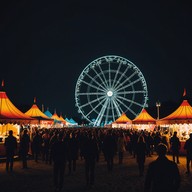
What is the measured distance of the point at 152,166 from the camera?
402cm

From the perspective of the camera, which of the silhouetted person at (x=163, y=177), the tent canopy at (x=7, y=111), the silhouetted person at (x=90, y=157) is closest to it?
the silhouetted person at (x=163, y=177)

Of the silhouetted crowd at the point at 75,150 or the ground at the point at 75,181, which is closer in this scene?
the silhouetted crowd at the point at 75,150

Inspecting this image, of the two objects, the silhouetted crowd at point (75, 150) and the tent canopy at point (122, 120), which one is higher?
the tent canopy at point (122, 120)

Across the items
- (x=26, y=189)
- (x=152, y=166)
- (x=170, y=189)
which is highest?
(x=152, y=166)

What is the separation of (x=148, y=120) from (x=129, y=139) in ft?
32.3

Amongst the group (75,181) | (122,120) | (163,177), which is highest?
(122,120)

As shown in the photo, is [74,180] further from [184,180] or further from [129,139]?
[129,139]

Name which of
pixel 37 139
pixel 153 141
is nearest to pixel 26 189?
pixel 37 139

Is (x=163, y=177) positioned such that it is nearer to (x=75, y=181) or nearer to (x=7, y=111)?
(x=75, y=181)

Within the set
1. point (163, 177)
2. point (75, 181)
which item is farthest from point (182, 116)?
point (163, 177)

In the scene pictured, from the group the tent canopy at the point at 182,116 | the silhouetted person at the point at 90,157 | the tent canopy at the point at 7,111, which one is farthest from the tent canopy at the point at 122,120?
the silhouetted person at the point at 90,157

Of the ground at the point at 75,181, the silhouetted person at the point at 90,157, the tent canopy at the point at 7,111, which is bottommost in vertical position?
the ground at the point at 75,181

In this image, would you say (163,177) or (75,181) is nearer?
(163,177)

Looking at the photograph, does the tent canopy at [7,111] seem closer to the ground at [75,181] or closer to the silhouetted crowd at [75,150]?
the silhouetted crowd at [75,150]
